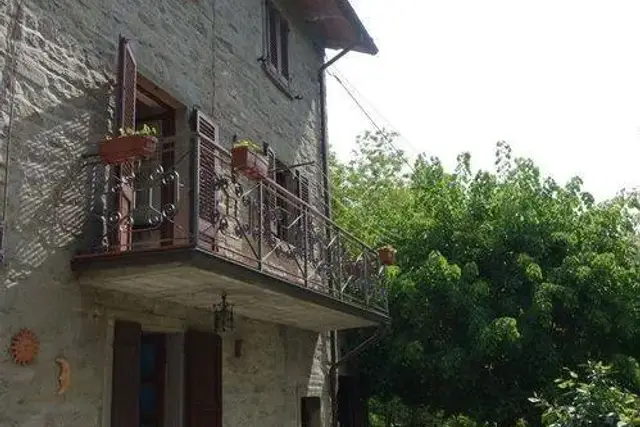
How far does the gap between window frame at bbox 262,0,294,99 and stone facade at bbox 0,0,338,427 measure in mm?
1594

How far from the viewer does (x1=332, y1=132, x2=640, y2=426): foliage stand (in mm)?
11203

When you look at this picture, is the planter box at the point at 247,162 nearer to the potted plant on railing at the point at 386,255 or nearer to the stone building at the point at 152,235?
the stone building at the point at 152,235

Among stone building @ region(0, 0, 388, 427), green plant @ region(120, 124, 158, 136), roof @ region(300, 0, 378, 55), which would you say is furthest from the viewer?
roof @ region(300, 0, 378, 55)

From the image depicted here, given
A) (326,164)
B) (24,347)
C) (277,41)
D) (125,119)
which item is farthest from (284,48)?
(24,347)

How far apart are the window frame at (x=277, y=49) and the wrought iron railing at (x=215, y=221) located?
192cm

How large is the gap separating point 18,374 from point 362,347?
662 centimetres

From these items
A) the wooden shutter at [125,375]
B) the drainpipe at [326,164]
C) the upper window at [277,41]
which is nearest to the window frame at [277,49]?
the upper window at [277,41]

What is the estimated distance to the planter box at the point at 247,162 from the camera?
6.55 m

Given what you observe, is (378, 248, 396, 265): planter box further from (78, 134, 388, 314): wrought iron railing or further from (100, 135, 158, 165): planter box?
(100, 135, 158, 165): planter box

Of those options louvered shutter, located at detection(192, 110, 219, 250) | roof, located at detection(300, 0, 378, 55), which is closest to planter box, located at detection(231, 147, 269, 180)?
louvered shutter, located at detection(192, 110, 219, 250)

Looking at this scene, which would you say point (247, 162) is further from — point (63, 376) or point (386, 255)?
point (386, 255)

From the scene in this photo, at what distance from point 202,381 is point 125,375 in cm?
133

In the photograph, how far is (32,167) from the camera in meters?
5.61

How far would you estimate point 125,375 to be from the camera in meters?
6.24
